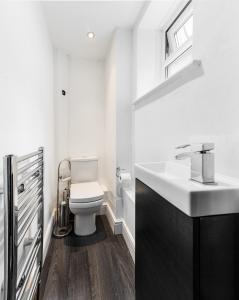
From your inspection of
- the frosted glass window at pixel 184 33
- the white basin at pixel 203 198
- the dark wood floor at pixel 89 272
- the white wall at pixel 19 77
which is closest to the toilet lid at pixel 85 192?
the dark wood floor at pixel 89 272

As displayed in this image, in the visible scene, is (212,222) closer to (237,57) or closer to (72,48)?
(237,57)

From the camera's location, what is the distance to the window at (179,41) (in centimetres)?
147

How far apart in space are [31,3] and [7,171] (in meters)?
1.34

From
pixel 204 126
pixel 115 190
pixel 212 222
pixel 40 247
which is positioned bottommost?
pixel 40 247

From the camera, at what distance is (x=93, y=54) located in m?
2.69

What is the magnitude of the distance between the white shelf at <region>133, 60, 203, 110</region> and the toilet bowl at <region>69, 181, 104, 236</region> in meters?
1.19

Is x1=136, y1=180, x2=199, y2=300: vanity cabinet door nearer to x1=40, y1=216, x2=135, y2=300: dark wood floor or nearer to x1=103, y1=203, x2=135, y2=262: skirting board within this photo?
x1=40, y1=216, x2=135, y2=300: dark wood floor

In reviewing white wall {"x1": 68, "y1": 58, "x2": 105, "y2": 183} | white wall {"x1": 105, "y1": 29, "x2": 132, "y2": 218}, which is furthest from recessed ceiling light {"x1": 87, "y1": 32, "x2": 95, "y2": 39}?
white wall {"x1": 68, "y1": 58, "x2": 105, "y2": 183}

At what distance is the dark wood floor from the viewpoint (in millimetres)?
1382

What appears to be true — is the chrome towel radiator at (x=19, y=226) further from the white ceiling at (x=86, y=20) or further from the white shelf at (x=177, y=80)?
the white ceiling at (x=86, y=20)

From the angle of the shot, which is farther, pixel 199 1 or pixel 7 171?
pixel 199 1

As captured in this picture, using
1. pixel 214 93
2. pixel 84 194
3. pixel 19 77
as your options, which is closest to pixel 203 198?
pixel 214 93

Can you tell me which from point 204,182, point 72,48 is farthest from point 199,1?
point 72,48

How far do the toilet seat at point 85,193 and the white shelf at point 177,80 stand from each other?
118 cm
